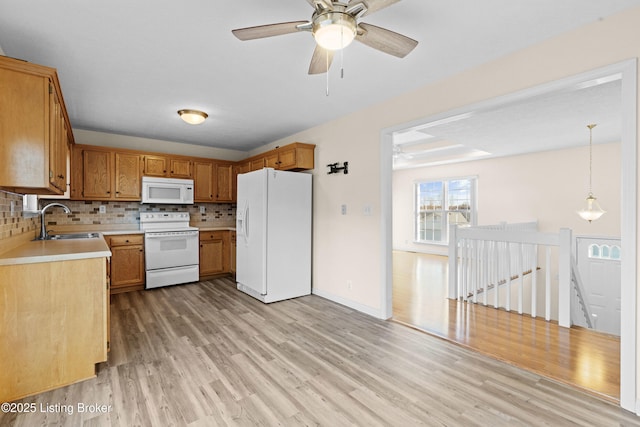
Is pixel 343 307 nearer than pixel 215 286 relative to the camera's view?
Yes

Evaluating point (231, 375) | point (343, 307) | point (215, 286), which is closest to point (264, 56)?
point (231, 375)

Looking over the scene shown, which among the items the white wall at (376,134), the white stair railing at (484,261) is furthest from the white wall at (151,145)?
the white stair railing at (484,261)

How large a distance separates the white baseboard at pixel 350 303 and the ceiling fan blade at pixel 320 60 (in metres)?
2.62

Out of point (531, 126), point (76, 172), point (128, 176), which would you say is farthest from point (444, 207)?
point (76, 172)

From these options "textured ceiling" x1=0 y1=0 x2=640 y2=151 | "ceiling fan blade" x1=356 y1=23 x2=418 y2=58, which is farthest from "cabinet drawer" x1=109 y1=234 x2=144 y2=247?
"ceiling fan blade" x1=356 y1=23 x2=418 y2=58

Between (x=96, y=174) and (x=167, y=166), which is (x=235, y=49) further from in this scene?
(x=96, y=174)

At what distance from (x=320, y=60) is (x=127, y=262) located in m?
4.24

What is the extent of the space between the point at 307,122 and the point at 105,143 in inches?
131

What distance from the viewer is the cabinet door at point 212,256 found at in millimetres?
5238

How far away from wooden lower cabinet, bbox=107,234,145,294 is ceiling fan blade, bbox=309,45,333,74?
13.1 ft

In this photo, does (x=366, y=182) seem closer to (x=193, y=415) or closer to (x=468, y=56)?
(x=468, y=56)

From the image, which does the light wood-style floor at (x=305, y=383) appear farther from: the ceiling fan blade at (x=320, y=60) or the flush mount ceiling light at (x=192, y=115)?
the flush mount ceiling light at (x=192, y=115)

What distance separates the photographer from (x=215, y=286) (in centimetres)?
487

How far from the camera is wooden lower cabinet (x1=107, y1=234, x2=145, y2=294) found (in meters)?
4.41
